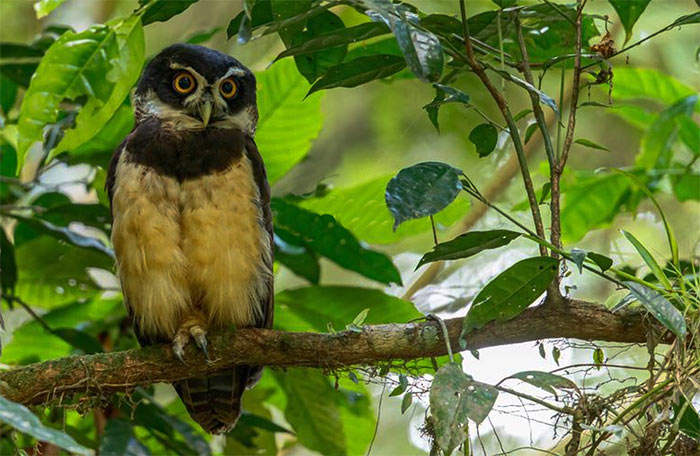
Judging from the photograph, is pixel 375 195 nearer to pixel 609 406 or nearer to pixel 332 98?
pixel 609 406

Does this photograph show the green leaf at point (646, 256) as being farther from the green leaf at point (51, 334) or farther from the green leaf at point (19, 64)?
the green leaf at point (19, 64)

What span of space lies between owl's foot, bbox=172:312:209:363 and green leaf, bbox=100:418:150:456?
52 centimetres

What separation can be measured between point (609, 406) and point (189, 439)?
1673 millimetres

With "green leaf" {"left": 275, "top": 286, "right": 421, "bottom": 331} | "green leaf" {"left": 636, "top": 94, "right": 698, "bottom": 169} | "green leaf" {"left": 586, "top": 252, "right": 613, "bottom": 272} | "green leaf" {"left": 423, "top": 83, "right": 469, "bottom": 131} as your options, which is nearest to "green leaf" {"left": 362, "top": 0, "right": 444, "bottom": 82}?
"green leaf" {"left": 423, "top": 83, "right": 469, "bottom": 131}

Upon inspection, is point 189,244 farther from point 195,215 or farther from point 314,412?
point 314,412

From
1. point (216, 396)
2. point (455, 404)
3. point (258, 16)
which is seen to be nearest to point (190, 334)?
point (216, 396)

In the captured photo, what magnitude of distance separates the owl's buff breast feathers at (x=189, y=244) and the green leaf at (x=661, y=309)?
52.8 inches

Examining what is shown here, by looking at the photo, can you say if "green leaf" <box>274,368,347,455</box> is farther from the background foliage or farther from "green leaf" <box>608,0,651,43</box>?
"green leaf" <box>608,0,651,43</box>

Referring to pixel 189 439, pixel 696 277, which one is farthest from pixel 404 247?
pixel 696 277

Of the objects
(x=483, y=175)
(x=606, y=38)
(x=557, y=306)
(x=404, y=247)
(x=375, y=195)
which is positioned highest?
(x=606, y=38)

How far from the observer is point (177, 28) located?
6023mm

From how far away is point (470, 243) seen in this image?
2.01m

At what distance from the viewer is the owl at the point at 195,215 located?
285 cm

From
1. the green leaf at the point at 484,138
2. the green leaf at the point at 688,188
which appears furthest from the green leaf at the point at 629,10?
the green leaf at the point at 688,188
